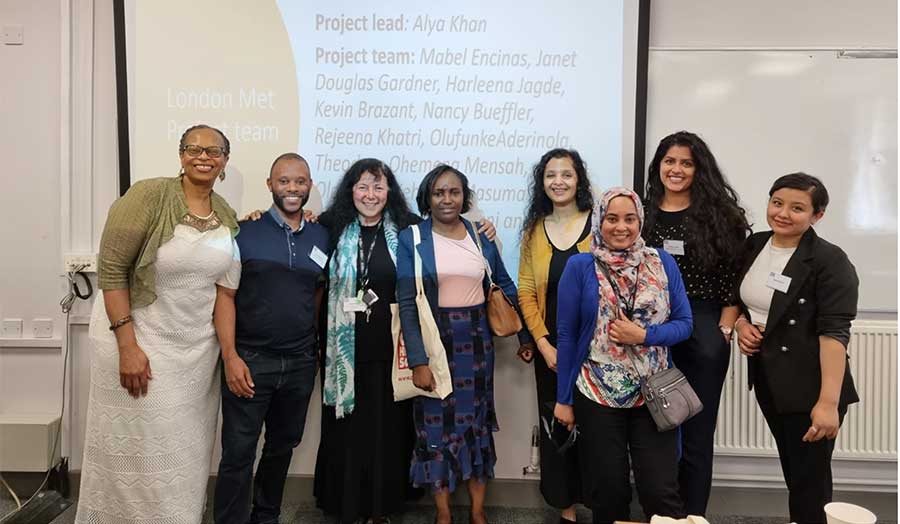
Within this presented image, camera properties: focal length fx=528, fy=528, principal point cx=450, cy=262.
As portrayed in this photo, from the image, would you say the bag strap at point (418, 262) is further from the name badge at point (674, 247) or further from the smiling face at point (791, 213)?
the smiling face at point (791, 213)

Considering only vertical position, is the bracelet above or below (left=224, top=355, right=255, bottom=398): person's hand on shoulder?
above

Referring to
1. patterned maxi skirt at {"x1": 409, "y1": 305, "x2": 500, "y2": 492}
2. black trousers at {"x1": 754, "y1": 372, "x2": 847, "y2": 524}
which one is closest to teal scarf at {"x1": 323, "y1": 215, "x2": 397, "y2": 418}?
patterned maxi skirt at {"x1": 409, "y1": 305, "x2": 500, "y2": 492}

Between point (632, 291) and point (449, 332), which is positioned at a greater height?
point (632, 291)

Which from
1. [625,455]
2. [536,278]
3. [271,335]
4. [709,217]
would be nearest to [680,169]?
[709,217]

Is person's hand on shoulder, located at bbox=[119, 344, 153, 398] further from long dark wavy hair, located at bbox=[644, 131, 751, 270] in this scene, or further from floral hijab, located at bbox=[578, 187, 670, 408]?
long dark wavy hair, located at bbox=[644, 131, 751, 270]

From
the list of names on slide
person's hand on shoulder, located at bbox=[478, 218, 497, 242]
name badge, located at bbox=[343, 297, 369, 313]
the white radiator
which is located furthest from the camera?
the list of names on slide

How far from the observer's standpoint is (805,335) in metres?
1.71

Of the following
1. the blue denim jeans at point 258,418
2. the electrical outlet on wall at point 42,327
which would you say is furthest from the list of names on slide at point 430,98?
the electrical outlet on wall at point 42,327

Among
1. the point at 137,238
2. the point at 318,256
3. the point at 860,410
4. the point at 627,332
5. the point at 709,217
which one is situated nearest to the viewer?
the point at 627,332

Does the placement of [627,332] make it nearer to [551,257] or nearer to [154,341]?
[551,257]

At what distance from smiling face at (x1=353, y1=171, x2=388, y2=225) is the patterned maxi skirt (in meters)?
0.51

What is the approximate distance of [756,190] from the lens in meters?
2.53

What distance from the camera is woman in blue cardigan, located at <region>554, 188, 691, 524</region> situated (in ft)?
5.61

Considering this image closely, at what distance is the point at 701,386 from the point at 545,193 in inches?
38.0
